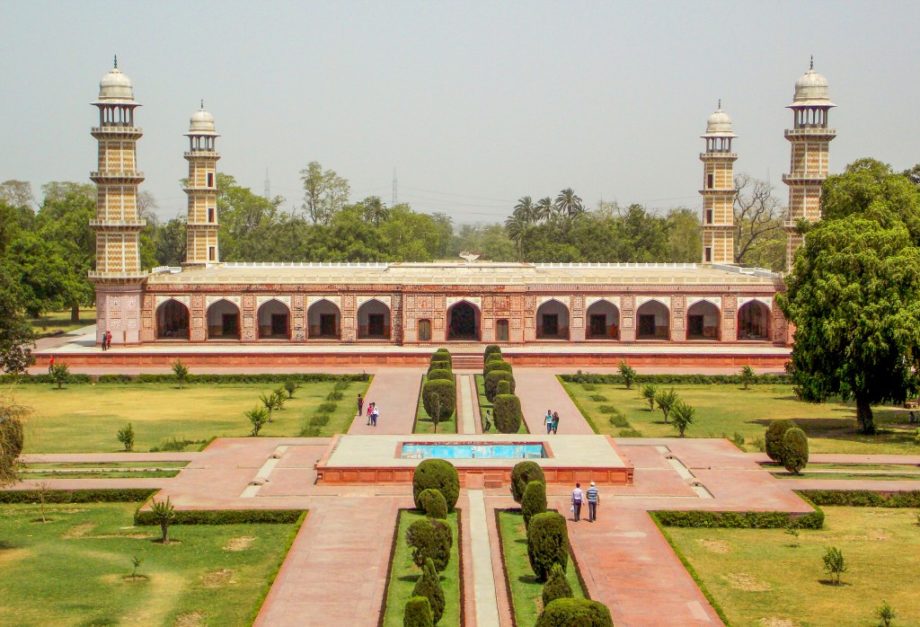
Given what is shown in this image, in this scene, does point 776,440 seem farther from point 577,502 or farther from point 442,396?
point 442,396

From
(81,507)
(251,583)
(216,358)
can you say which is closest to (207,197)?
(216,358)

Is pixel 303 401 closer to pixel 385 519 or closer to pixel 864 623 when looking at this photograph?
pixel 385 519

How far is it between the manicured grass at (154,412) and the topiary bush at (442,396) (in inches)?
82.6

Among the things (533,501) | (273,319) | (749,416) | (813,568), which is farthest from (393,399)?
(813,568)

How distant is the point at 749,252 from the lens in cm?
9469

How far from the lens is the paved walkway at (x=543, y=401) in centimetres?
3393

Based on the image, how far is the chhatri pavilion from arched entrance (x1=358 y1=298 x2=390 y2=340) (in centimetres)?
6

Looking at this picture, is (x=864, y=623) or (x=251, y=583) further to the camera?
(x=251, y=583)

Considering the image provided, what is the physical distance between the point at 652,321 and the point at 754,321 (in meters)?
4.08

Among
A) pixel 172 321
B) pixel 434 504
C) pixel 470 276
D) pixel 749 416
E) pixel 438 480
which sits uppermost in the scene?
pixel 470 276

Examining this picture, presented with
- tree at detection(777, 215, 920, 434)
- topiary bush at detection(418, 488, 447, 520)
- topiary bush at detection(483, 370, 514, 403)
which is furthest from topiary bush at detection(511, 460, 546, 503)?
topiary bush at detection(483, 370, 514, 403)

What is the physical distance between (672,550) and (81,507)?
1095 centimetres

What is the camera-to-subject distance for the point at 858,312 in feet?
108

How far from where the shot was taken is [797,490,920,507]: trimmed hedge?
25.8 meters
